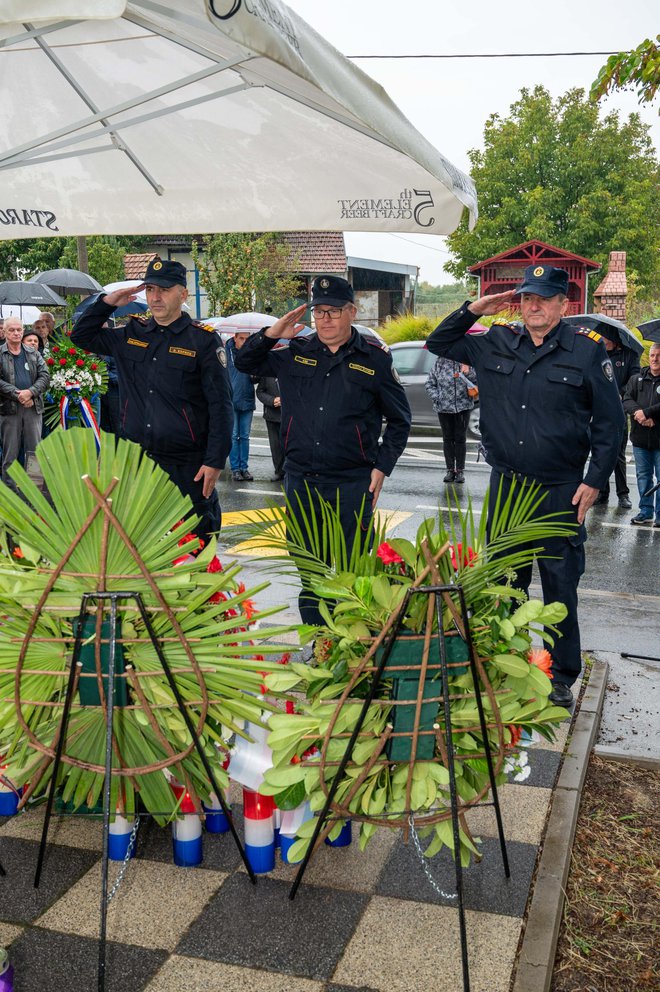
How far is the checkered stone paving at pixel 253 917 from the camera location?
2.70m

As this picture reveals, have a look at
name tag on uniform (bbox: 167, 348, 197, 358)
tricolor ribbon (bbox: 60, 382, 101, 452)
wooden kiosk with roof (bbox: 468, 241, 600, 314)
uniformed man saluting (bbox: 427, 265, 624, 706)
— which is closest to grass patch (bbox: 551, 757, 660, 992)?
uniformed man saluting (bbox: 427, 265, 624, 706)

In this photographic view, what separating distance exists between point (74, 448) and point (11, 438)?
846 cm

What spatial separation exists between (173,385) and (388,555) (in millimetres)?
2700

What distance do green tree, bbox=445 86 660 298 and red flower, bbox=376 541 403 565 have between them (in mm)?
42484

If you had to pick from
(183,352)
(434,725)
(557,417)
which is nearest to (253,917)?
(434,725)

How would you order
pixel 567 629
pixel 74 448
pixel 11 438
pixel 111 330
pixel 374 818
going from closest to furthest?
pixel 74 448 → pixel 374 818 → pixel 567 629 → pixel 111 330 → pixel 11 438

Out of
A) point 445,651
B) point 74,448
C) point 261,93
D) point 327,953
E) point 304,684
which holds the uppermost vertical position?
point 261,93

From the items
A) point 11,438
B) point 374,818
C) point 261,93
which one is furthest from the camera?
point 11,438

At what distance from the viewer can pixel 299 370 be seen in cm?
500

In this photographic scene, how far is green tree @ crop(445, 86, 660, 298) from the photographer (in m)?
44.7

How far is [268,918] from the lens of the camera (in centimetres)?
295

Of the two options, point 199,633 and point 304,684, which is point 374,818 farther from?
point 199,633

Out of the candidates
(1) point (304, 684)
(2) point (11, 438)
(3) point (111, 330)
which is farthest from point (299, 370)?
(2) point (11, 438)

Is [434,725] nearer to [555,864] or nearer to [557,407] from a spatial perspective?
[555,864]
